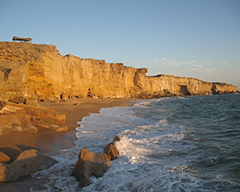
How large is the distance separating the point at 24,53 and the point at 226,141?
16.5 m

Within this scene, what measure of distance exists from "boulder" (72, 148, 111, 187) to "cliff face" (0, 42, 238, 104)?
470 cm

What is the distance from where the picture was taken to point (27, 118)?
5.73 metres

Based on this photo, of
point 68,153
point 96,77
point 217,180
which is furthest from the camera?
point 96,77

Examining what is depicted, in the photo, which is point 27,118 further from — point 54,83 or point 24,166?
point 54,83

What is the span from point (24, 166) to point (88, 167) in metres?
1.23

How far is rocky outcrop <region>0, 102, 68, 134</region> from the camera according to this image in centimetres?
501

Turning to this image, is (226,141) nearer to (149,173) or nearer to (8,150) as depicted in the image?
(149,173)

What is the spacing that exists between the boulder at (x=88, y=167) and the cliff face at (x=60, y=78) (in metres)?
4.70

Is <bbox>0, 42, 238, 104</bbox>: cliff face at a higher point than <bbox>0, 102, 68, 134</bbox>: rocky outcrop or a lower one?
higher

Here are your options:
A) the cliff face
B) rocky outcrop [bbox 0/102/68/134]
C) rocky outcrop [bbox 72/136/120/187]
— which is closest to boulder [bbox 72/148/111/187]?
rocky outcrop [bbox 72/136/120/187]

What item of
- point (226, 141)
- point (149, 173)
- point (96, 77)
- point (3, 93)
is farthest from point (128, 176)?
point (96, 77)

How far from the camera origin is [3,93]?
625 cm

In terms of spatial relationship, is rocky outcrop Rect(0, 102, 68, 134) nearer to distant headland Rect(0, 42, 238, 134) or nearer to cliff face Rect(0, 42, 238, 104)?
distant headland Rect(0, 42, 238, 134)

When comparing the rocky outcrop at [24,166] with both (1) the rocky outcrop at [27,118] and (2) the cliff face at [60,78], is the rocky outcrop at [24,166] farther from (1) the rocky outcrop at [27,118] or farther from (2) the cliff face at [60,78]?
(2) the cliff face at [60,78]
